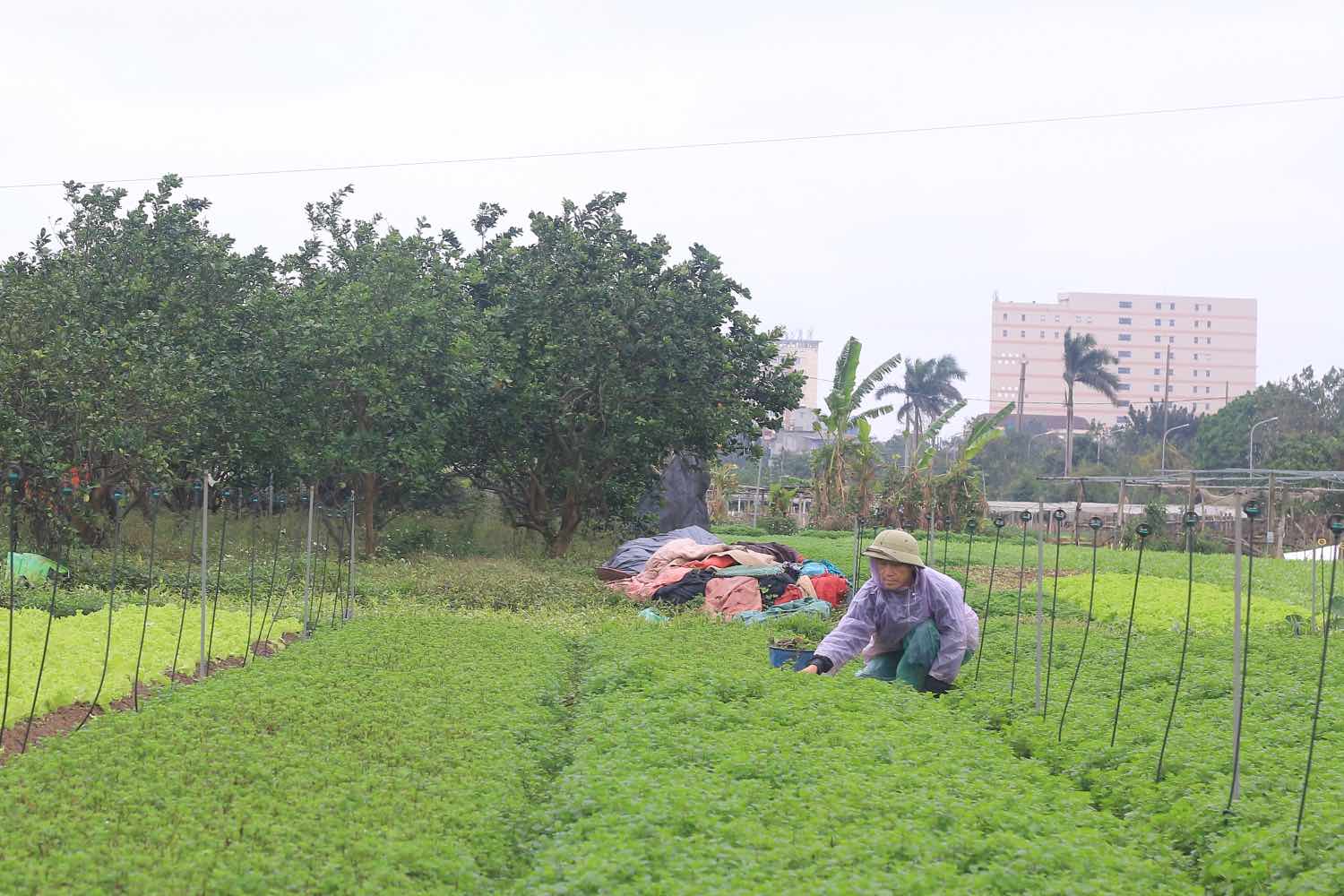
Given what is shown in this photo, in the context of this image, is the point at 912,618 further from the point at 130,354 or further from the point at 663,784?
the point at 130,354

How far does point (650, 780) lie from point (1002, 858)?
5.78 feet

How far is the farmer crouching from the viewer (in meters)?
8.84

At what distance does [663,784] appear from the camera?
20.3 ft

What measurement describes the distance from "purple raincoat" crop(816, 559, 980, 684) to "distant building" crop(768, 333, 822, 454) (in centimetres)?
5082

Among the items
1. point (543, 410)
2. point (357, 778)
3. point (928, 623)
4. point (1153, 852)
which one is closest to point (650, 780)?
point (357, 778)

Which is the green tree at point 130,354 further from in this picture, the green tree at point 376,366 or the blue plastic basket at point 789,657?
the blue plastic basket at point 789,657

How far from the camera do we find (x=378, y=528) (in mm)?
23344

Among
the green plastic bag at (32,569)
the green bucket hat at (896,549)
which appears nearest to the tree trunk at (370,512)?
the green plastic bag at (32,569)

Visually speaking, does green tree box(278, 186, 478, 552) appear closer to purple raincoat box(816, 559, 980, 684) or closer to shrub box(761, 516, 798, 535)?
purple raincoat box(816, 559, 980, 684)

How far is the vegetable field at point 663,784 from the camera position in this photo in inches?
197

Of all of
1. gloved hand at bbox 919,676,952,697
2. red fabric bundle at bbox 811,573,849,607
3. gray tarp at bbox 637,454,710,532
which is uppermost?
gray tarp at bbox 637,454,710,532

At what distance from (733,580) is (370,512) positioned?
7669mm

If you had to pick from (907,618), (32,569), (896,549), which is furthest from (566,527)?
(896,549)

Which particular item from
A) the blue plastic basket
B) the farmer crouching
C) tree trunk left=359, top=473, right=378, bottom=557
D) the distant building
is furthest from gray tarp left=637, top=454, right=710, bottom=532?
the distant building
